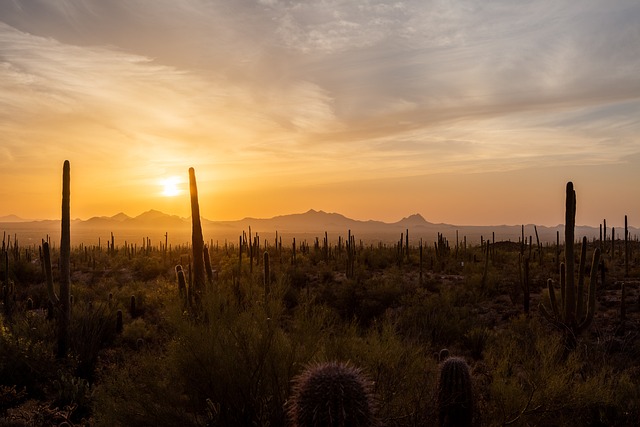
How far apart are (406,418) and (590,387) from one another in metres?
3.61

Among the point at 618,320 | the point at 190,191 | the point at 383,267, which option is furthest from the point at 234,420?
the point at 383,267

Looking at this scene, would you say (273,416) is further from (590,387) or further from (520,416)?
(590,387)

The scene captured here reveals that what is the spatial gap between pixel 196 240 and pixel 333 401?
32.8 ft

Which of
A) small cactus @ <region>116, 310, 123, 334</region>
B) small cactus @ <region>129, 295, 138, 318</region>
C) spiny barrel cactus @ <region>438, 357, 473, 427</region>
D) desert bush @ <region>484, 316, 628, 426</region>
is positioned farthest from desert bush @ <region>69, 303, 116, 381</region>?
desert bush @ <region>484, 316, 628, 426</region>

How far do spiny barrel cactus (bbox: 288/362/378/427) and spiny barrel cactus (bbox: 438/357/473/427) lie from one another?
2392 mm

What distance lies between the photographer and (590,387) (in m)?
9.52

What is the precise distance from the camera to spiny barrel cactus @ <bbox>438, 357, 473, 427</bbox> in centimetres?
825

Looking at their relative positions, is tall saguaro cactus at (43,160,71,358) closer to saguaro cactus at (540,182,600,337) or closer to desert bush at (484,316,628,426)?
desert bush at (484,316,628,426)

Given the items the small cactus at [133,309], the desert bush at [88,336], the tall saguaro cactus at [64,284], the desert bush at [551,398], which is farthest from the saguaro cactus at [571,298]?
the small cactus at [133,309]

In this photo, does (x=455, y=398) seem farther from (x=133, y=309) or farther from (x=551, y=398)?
(x=133, y=309)

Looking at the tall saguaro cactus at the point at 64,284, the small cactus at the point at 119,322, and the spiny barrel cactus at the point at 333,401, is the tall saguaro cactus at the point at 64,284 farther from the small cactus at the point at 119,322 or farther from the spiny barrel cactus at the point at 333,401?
the spiny barrel cactus at the point at 333,401

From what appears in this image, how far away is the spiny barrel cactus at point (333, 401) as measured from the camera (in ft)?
19.4

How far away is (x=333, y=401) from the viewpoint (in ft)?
19.6

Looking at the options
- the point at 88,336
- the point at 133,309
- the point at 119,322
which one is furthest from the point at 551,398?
the point at 133,309
